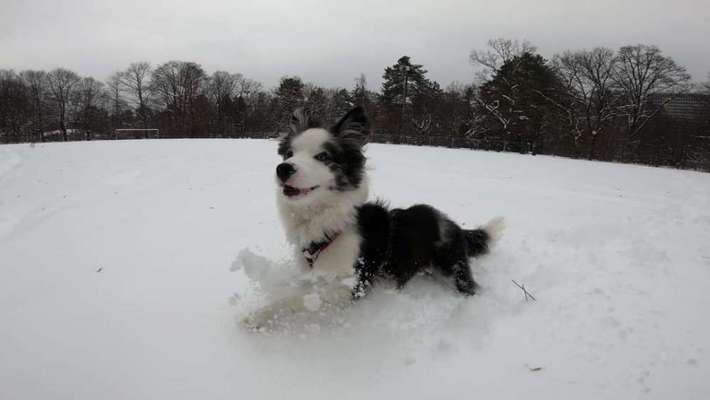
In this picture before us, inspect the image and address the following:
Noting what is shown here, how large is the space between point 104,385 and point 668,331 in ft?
13.7

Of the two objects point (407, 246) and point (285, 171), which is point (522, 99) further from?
point (285, 171)

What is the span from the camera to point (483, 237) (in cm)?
441

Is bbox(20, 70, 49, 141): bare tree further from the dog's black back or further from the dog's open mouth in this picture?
the dog's black back

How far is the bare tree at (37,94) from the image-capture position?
57562mm

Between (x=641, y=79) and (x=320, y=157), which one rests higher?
(x=641, y=79)

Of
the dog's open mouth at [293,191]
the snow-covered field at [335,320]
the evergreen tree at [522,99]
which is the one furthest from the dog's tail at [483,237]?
the evergreen tree at [522,99]

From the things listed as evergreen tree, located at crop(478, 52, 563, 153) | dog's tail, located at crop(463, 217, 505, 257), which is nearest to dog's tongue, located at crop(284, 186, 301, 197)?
dog's tail, located at crop(463, 217, 505, 257)

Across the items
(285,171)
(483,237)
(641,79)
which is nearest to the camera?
(285,171)

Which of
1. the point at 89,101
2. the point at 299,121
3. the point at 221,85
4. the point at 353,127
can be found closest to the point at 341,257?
the point at 353,127

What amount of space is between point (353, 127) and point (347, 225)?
115 centimetres

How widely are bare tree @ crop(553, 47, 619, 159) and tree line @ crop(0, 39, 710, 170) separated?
0.12m

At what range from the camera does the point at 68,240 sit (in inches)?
184

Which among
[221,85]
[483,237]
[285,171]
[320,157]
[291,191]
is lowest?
[483,237]

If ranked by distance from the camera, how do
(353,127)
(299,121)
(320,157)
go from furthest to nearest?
(299,121)
(353,127)
(320,157)
